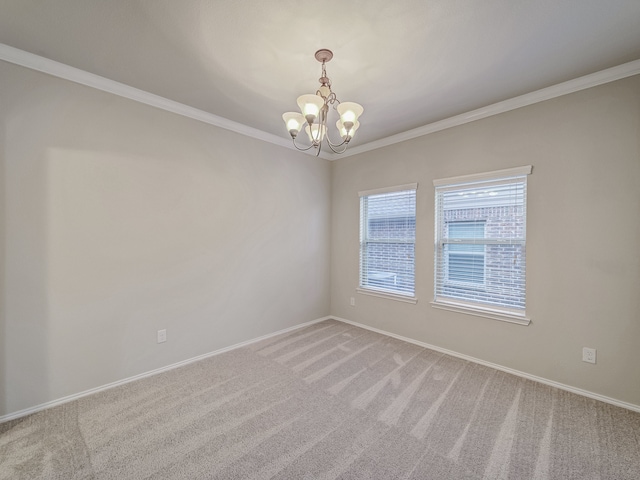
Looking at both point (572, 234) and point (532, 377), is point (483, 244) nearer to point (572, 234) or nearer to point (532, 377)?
point (572, 234)

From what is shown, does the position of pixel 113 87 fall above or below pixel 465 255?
above

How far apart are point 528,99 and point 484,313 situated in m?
2.09

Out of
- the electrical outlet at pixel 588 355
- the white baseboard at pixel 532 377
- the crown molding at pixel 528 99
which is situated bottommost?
the white baseboard at pixel 532 377

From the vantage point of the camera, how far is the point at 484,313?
9.23ft

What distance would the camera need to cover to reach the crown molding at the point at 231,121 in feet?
6.67

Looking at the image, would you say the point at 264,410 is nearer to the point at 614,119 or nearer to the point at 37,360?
the point at 37,360

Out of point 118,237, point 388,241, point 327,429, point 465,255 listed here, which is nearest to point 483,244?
point 465,255

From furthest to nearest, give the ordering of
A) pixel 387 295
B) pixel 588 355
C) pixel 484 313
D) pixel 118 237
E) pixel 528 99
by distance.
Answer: pixel 387 295 < pixel 484 313 < pixel 528 99 < pixel 118 237 < pixel 588 355

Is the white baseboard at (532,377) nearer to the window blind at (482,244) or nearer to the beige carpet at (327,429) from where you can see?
the beige carpet at (327,429)

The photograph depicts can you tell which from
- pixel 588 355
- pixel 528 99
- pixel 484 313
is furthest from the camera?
pixel 484 313

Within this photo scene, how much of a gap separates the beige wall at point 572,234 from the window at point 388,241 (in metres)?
0.54

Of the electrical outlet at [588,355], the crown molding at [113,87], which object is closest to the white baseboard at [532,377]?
the electrical outlet at [588,355]

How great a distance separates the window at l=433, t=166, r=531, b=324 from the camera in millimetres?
2645

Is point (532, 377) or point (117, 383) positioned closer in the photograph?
point (117, 383)
